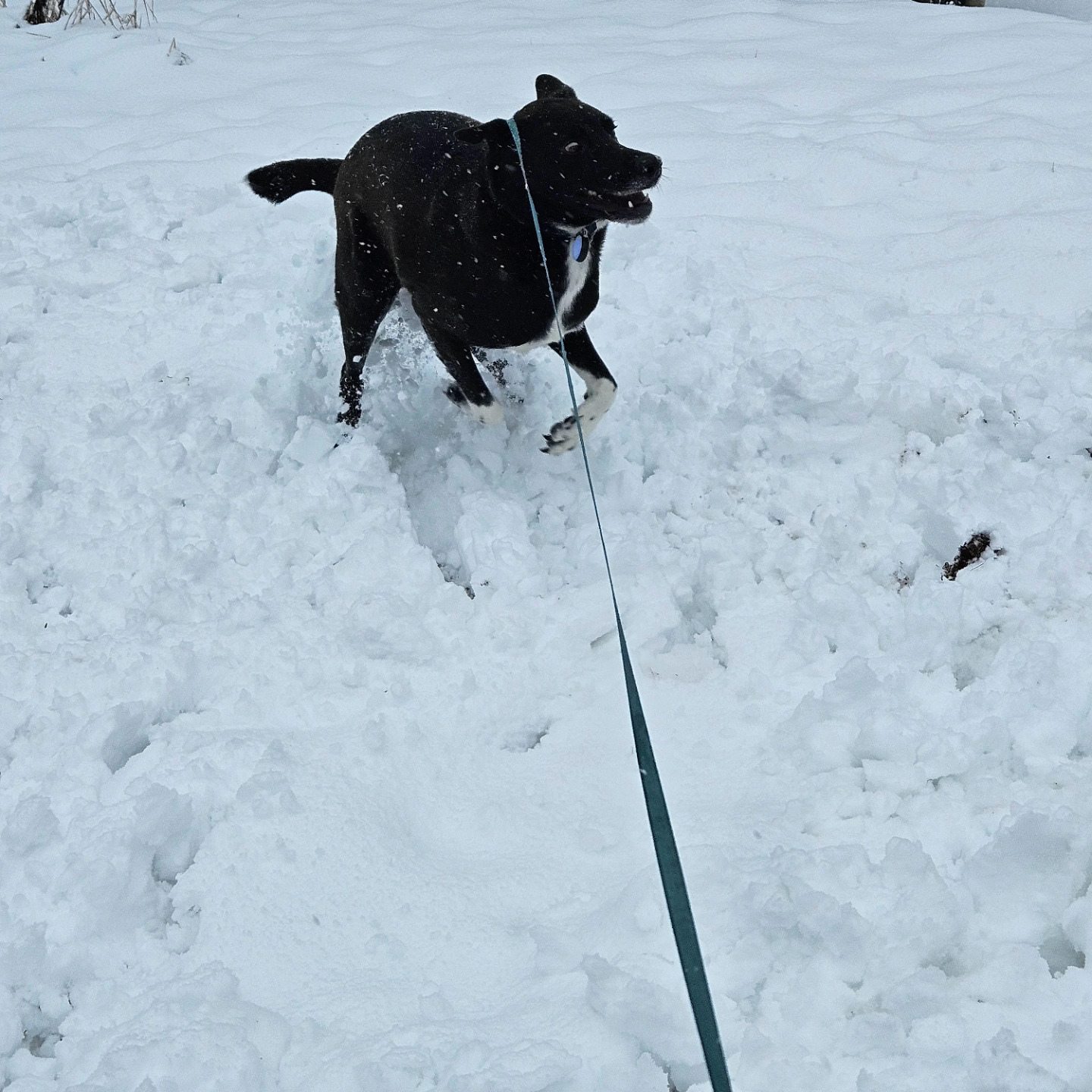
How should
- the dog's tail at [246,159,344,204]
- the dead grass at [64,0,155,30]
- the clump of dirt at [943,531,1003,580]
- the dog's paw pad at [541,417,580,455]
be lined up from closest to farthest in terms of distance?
the clump of dirt at [943,531,1003,580] → the dog's paw pad at [541,417,580,455] → the dog's tail at [246,159,344,204] → the dead grass at [64,0,155,30]

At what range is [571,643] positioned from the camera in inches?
110

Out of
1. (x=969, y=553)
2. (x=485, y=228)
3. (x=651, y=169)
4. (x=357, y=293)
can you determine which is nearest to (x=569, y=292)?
(x=485, y=228)

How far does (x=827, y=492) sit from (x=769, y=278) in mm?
1307

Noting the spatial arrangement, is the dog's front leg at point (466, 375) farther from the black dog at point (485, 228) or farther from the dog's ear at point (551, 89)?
the dog's ear at point (551, 89)

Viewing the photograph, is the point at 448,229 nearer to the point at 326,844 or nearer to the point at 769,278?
the point at 769,278

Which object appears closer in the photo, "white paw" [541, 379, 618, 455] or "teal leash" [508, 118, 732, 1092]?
"teal leash" [508, 118, 732, 1092]

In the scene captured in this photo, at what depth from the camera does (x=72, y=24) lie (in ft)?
23.4

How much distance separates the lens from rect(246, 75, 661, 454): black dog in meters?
2.86

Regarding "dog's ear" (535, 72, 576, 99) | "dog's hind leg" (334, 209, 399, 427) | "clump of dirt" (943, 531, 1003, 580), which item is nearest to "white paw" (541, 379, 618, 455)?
"dog's hind leg" (334, 209, 399, 427)

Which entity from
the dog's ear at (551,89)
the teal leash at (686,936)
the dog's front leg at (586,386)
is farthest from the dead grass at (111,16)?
the teal leash at (686,936)

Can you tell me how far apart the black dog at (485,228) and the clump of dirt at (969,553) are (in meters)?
1.17

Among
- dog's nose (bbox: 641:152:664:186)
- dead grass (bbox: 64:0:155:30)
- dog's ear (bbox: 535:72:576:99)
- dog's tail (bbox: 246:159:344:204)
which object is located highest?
dead grass (bbox: 64:0:155:30)

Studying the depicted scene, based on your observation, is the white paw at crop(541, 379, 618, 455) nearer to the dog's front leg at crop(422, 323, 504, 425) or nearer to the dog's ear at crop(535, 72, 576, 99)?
the dog's front leg at crop(422, 323, 504, 425)

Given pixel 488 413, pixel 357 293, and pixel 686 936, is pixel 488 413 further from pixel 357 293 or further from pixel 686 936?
pixel 686 936
